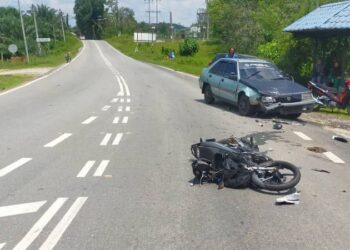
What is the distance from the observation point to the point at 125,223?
16.5 ft

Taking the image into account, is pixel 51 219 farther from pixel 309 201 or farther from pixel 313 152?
pixel 313 152

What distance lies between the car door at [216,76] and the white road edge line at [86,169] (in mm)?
8673

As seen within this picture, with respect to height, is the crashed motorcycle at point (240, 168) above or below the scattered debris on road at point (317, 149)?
above

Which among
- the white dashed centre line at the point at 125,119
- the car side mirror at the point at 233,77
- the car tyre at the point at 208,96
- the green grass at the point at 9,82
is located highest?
the car side mirror at the point at 233,77

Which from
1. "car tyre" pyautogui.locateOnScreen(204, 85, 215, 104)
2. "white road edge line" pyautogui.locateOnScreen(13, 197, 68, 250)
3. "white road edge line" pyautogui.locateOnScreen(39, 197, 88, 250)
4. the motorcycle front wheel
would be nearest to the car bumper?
"car tyre" pyautogui.locateOnScreen(204, 85, 215, 104)

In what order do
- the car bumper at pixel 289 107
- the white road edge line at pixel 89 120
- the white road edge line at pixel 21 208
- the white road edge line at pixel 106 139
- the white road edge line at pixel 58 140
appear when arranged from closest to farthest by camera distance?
the white road edge line at pixel 21 208 → the white road edge line at pixel 58 140 → the white road edge line at pixel 106 139 → the white road edge line at pixel 89 120 → the car bumper at pixel 289 107

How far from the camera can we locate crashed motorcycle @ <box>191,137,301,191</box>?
6328 mm

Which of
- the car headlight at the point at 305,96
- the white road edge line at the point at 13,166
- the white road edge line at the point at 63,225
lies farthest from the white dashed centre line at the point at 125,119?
the white road edge line at the point at 63,225

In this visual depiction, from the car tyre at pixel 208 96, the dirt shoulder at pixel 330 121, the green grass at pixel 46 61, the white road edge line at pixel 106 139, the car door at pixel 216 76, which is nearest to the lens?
the white road edge line at pixel 106 139

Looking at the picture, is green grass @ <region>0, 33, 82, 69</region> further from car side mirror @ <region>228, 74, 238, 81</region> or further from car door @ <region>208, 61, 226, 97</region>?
car side mirror @ <region>228, 74, 238, 81</region>

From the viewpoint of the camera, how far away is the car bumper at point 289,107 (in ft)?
41.7

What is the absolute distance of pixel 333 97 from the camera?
15.3 metres

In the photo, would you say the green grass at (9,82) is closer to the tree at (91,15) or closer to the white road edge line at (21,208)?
the white road edge line at (21,208)

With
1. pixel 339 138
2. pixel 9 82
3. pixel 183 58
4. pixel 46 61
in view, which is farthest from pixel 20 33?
pixel 339 138
